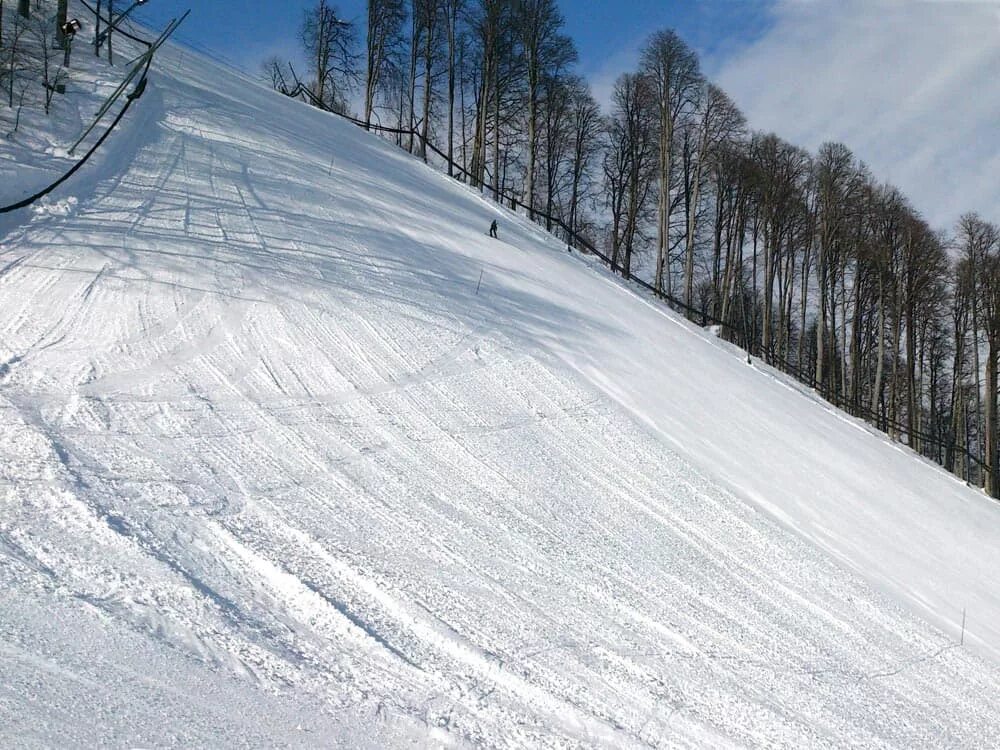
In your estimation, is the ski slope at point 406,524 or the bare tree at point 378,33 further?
the bare tree at point 378,33

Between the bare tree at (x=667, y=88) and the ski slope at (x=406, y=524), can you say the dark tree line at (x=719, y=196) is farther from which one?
the ski slope at (x=406, y=524)

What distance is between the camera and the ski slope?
353 cm

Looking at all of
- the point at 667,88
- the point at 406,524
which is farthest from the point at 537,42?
the point at 406,524

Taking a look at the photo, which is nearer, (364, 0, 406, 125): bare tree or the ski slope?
the ski slope

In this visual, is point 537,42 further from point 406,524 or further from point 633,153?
point 406,524

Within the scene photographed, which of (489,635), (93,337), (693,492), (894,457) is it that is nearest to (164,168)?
(93,337)

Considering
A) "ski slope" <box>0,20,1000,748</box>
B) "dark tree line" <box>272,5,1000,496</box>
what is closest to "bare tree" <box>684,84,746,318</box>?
"dark tree line" <box>272,5,1000,496</box>

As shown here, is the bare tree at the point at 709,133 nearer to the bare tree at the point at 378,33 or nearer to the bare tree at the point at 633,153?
the bare tree at the point at 633,153

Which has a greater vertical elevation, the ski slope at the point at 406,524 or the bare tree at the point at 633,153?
the bare tree at the point at 633,153

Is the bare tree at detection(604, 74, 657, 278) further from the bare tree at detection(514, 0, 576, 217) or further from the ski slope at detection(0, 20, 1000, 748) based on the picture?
the ski slope at detection(0, 20, 1000, 748)

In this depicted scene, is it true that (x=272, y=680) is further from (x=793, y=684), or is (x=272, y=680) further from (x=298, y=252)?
(x=298, y=252)

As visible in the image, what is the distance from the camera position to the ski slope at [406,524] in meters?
3.53

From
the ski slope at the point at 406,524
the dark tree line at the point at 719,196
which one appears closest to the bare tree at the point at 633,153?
the dark tree line at the point at 719,196

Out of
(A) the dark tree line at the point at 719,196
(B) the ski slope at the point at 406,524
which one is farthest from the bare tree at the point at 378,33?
(B) the ski slope at the point at 406,524
